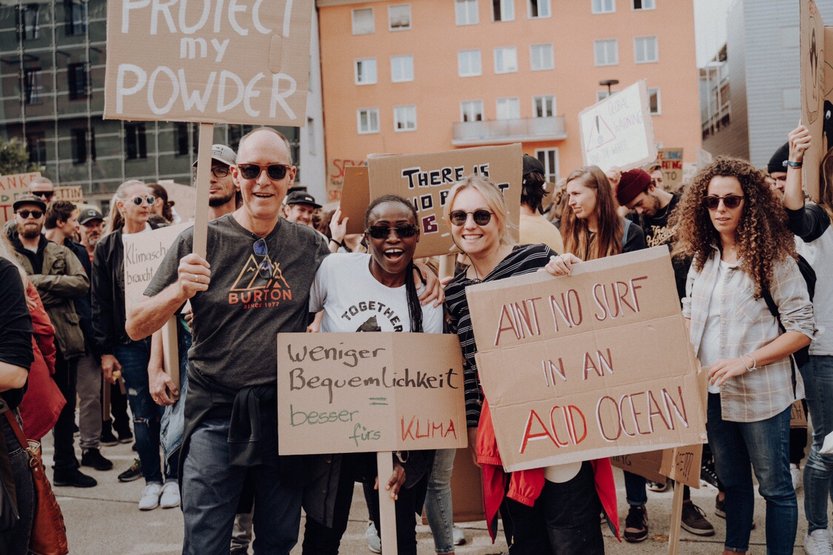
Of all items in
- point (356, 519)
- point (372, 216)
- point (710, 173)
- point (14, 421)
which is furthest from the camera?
point (356, 519)

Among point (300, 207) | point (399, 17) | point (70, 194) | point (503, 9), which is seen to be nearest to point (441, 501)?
point (300, 207)

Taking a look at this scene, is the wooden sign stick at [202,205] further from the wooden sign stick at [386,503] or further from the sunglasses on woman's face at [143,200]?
the sunglasses on woman's face at [143,200]

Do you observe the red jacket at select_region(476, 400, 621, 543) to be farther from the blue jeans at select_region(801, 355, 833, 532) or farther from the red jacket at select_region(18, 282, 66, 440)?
the red jacket at select_region(18, 282, 66, 440)

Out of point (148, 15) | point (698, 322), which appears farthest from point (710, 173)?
point (148, 15)

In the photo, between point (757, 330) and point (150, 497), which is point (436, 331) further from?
point (150, 497)

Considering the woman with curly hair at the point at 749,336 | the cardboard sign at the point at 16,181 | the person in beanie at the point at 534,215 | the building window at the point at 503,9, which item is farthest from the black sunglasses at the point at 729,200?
the building window at the point at 503,9

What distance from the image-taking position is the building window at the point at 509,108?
3550 cm

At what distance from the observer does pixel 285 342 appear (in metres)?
2.68

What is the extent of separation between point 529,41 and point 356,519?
1325 inches

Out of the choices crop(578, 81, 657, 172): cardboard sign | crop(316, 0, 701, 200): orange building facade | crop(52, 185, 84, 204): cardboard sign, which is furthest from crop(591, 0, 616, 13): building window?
crop(578, 81, 657, 172): cardboard sign

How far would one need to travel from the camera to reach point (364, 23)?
3634 cm

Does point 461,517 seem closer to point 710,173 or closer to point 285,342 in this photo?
point 285,342

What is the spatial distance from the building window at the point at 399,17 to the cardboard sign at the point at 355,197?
112 ft

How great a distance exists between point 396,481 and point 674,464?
4.34 ft
